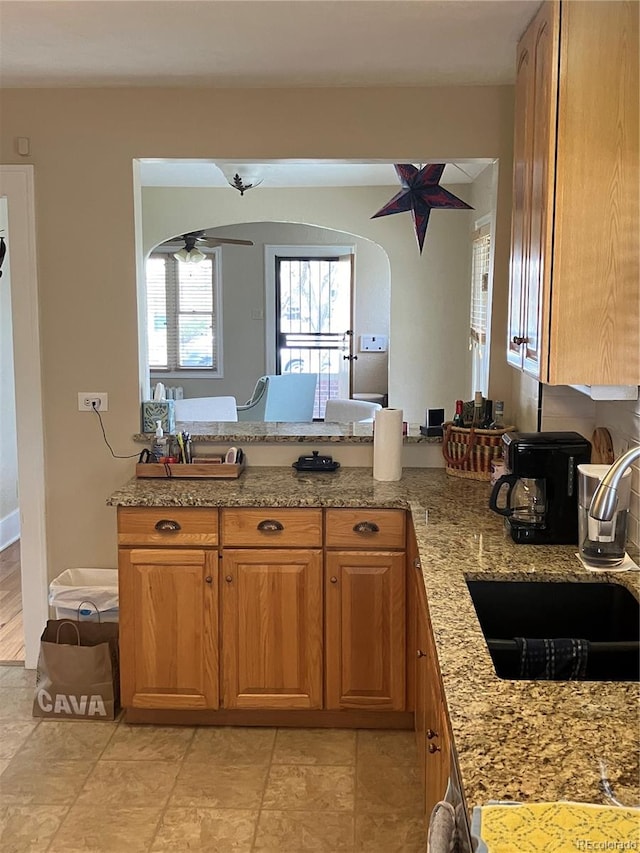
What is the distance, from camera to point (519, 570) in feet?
7.47

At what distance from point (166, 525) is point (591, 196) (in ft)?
5.94

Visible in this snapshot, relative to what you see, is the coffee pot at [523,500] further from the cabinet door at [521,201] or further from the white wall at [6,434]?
the white wall at [6,434]

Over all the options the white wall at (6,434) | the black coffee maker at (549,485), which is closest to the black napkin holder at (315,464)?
the black coffee maker at (549,485)

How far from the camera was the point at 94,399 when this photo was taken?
141 inches

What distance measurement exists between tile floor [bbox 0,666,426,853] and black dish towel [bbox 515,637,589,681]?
0.96 metres

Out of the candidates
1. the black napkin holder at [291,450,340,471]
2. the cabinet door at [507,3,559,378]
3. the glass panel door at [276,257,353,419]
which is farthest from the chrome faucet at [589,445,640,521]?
the glass panel door at [276,257,353,419]

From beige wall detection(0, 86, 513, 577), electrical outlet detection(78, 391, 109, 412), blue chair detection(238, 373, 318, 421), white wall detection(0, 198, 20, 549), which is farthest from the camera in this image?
blue chair detection(238, 373, 318, 421)

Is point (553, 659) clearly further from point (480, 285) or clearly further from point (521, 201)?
point (480, 285)

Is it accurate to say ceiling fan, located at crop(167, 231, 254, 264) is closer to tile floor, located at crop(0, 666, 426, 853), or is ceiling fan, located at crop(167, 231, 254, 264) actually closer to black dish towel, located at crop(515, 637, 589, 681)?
tile floor, located at crop(0, 666, 426, 853)

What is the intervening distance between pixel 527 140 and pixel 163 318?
674 centimetres

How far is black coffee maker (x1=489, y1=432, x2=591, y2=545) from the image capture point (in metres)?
2.50

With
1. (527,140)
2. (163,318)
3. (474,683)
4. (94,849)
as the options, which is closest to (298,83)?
(527,140)

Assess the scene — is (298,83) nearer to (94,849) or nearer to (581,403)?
(581,403)

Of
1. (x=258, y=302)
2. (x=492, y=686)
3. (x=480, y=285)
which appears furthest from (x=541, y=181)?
(x=258, y=302)
